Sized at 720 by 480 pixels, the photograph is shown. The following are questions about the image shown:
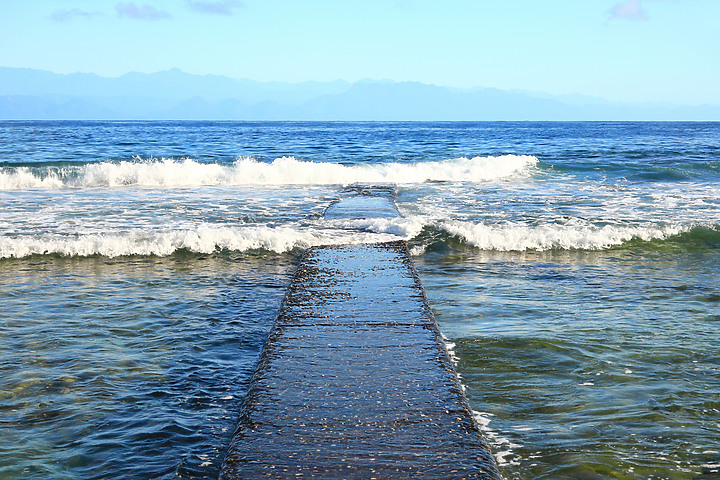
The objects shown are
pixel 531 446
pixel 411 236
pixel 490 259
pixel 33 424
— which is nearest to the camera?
pixel 531 446

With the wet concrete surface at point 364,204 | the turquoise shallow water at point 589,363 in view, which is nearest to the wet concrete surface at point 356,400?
the turquoise shallow water at point 589,363

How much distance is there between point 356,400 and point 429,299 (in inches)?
132

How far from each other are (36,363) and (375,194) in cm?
960

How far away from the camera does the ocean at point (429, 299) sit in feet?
11.6

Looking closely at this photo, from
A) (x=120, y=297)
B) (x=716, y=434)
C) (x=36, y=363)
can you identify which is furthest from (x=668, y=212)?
(x=36, y=363)

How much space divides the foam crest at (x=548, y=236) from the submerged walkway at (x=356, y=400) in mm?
4327

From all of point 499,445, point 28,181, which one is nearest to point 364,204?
point 499,445

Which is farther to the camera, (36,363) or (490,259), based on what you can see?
(490,259)

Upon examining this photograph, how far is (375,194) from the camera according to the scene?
→ 13695 millimetres

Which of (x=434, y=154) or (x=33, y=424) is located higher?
(x=434, y=154)

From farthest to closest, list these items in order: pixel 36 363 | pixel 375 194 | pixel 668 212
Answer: pixel 375 194
pixel 668 212
pixel 36 363

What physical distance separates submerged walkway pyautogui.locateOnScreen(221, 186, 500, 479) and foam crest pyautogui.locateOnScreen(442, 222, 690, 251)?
433 cm

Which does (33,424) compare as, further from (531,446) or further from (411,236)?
(411,236)

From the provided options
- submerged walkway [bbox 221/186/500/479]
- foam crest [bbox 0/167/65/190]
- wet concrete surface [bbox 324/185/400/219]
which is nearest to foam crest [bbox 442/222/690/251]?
wet concrete surface [bbox 324/185/400/219]
